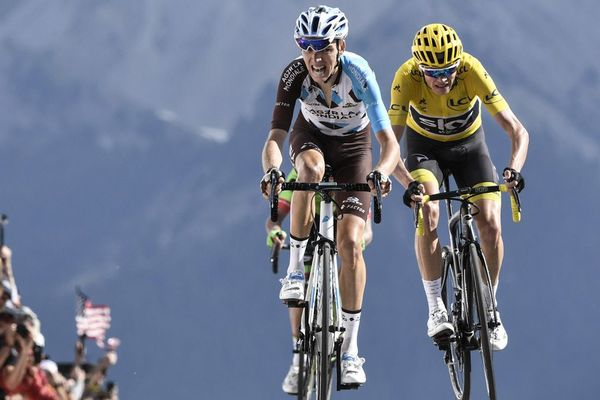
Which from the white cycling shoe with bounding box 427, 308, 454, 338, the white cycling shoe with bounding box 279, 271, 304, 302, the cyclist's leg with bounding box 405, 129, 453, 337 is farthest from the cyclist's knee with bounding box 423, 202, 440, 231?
the white cycling shoe with bounding box 279, 271, 304, 302

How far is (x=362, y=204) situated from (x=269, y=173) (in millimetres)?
913

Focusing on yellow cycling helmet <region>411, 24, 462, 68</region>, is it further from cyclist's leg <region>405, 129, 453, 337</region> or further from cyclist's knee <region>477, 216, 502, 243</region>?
cyclist's knee <region>477, 216, 502, 243</region>

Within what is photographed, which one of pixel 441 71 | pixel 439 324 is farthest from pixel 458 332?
pixel 441 71

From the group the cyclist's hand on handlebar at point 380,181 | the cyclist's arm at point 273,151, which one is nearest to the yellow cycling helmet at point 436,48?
the cyclist's arm at point 273,151

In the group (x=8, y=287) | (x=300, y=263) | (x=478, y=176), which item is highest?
(x=478, y=176)

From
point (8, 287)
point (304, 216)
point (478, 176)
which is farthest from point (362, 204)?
point (8, 287)

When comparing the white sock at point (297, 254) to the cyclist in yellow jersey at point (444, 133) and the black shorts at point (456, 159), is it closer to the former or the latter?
the cyclist in yellow jersey at point (444, 133)

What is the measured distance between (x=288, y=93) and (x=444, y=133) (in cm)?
150

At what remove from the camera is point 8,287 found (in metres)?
8.62

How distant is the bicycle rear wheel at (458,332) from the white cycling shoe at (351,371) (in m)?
0.84

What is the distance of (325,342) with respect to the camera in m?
8.90

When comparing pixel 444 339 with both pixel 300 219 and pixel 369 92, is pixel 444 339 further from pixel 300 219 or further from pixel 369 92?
pixel 369 92

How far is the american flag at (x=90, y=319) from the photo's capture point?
8867 millimetres

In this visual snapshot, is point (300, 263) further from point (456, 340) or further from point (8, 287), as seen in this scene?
point (8, 287)
